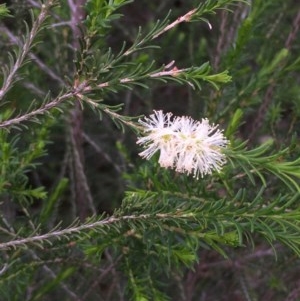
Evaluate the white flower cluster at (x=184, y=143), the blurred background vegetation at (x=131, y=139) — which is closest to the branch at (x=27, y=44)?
the blurred background vegetation at (x=131, y=139)

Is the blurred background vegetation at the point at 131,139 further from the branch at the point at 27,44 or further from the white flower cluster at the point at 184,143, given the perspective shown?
the white flower cluster at the point at 184,143

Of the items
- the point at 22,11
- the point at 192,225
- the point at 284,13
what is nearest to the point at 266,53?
the point at 284,13

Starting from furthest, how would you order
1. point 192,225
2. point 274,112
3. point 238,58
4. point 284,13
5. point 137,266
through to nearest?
1. point 284,13
2. point 274,112
3. point 238,58
4. point 137,266
5. point 192,225

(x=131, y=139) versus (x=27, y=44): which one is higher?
(x=27, y=44)

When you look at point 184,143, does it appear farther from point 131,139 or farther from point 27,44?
point 131,139

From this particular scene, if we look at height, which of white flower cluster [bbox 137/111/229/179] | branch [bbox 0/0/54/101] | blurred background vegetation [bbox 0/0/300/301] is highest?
branch [bbox 0/0/54/101]

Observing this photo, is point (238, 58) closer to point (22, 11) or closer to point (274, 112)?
point (274, 112)

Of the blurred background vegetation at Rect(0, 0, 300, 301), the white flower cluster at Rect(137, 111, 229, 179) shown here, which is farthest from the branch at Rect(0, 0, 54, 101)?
the white flower cluster at Rect(137, 111, 229, 179)

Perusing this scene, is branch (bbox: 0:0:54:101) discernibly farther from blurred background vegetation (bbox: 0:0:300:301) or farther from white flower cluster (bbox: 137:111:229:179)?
white flower cluster (bbox: 137:111:229:179)

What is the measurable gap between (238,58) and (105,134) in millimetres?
996

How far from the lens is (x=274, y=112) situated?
1786 millimetres

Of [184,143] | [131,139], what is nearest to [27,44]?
[184,143]

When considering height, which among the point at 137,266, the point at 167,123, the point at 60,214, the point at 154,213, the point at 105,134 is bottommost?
the point at 60,214

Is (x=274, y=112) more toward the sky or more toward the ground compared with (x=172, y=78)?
more toward the ground
